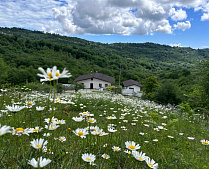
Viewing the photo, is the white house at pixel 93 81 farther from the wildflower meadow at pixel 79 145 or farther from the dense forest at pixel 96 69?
the wildflower meadow at pixel 79 145

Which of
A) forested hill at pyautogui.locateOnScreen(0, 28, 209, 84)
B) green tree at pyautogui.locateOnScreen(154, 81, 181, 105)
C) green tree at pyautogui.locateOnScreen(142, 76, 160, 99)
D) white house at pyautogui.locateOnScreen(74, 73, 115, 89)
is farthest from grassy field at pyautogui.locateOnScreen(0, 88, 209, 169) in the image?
white house at pyautogui.locateOnScreen(74, 73, 115, 89)

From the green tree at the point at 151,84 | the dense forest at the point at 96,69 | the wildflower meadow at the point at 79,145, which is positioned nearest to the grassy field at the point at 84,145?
the wildflower meadow at the point at 79,145

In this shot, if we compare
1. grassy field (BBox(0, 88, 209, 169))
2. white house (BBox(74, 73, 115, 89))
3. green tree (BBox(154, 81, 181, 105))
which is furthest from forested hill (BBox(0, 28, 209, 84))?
grassy field (BBox(0, 88, 209, 169))

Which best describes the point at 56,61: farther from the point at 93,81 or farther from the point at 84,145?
the point at 84,145

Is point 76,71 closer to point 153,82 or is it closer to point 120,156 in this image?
point 153,82

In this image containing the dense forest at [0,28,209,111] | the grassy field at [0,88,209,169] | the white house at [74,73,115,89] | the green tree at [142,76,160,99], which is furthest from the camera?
the white house at [74,73,115,89]

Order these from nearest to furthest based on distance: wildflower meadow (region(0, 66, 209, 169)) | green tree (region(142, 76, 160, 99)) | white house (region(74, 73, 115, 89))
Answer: wildflower meadow (region(0, 66, 209, 169)) < green tree (region(142, 76, 160, 99)) < white house (region(74, 73, 115, 89))

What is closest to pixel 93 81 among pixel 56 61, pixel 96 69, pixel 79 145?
pixel 56 61

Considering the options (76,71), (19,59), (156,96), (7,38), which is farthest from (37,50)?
(156,96)

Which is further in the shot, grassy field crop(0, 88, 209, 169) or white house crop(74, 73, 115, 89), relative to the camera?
white house crop(74, 73, 115, 89)

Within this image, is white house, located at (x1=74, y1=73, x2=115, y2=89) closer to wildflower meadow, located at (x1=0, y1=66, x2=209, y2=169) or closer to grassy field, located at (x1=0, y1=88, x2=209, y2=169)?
grassy field, located at (x1=0, y1=88, x2=209, y2=169)

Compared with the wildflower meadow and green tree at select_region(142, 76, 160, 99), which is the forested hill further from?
the wildflower meadow

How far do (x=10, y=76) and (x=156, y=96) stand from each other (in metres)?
34.8

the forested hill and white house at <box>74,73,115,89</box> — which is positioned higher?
the forested hill
